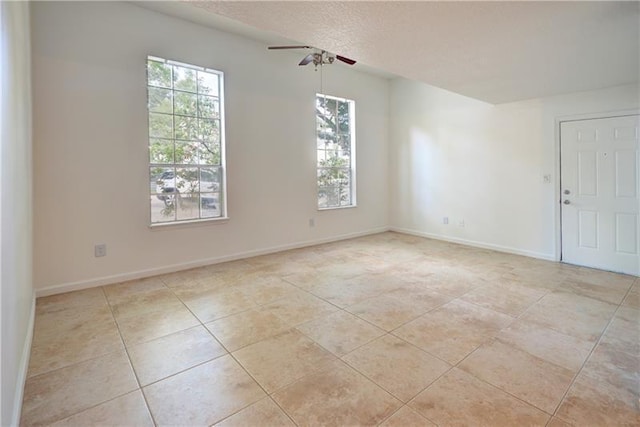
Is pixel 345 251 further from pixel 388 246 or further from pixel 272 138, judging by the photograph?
pixel 272 138

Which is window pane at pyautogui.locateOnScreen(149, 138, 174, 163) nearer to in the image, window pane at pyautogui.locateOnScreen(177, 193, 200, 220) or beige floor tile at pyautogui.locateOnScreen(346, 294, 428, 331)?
window pane at pyautogui.locateOnScreen(177, 193, 200, 220)

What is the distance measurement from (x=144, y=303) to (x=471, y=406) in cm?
291

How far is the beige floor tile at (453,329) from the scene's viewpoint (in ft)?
7.41

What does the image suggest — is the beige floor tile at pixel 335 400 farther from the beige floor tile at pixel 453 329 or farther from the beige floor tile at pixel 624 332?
the beige floor tile at pixel 624 332

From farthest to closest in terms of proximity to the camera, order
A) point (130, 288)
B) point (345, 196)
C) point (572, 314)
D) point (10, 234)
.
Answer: point (345, 196)
point (130, 288)
point (572, 314)
point (10, 234)

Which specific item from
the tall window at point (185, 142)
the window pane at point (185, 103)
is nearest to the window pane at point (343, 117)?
the tall window at point (185, 142)

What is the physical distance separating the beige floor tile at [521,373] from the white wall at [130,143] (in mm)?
3451

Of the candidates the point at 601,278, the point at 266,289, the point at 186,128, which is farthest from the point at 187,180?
the point at 601,278

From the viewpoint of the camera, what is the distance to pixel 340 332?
251cm

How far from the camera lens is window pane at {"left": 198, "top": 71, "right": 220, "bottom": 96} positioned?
169 inches

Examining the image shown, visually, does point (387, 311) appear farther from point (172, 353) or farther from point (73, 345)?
point (73, 345)

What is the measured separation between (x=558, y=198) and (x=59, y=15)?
21.0ft

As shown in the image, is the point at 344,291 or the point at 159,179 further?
the point at 159,179

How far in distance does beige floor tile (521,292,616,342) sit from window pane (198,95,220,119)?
4315 mm
